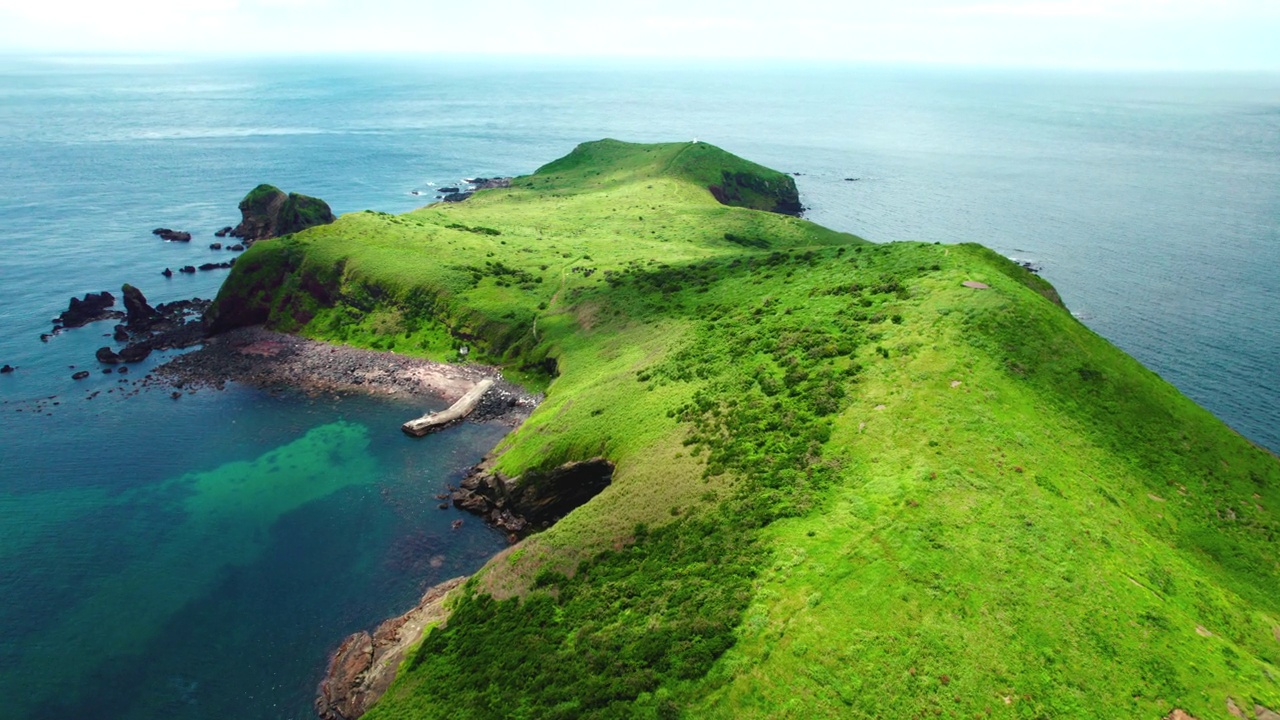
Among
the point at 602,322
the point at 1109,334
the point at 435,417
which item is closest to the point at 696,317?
the point at 602,322

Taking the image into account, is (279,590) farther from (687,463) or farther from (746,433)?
(746,433)

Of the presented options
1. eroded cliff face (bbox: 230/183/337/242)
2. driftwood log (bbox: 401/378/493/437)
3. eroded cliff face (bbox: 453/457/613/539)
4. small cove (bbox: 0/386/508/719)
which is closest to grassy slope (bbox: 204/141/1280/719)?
eroded cliff face (bbox: 453/457/613/539)

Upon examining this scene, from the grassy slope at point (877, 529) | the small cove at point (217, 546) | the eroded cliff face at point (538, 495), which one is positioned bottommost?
the small cove at point (217, 546)

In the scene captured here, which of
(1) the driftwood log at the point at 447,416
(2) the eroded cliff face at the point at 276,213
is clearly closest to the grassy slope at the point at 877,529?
(1) the driftwood log at the point at 447,416

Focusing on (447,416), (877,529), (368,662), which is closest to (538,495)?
(368,662)

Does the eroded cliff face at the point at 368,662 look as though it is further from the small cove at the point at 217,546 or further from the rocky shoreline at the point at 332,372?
the rocky shoreline at the point at 332,372

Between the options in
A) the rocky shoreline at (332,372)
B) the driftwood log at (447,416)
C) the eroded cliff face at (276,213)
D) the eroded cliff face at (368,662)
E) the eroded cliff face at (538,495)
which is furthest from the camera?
the eroded cliff face at (276,213)

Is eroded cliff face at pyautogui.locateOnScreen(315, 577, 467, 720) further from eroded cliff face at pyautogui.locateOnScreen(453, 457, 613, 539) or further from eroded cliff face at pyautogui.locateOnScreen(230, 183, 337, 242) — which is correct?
eroded cliff face at pyautogui.locateOnScreen(230, 183, 337, 242)
